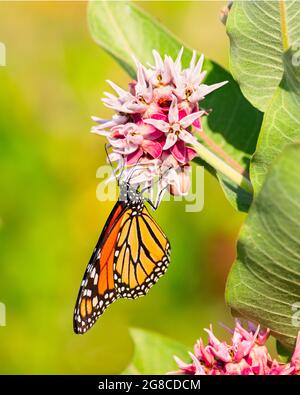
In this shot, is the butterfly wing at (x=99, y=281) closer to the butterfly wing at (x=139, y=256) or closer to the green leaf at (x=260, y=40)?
the butterfly wing at (x=139, y=256)

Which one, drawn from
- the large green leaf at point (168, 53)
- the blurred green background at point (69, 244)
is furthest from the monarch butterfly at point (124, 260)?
the blurred green background at point (69, 244)

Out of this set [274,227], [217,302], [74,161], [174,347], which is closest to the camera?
[274,227]

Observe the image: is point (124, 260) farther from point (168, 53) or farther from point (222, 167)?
point (222, 167)

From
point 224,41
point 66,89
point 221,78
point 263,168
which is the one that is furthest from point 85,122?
point 263,168

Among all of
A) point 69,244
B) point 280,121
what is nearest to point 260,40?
point 280,121

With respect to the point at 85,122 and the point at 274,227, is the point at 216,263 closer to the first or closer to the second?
the point at 85,122

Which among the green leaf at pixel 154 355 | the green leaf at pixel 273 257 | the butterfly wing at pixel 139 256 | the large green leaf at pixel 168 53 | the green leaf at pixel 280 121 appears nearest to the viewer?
the green leaf at pixel 273 257
